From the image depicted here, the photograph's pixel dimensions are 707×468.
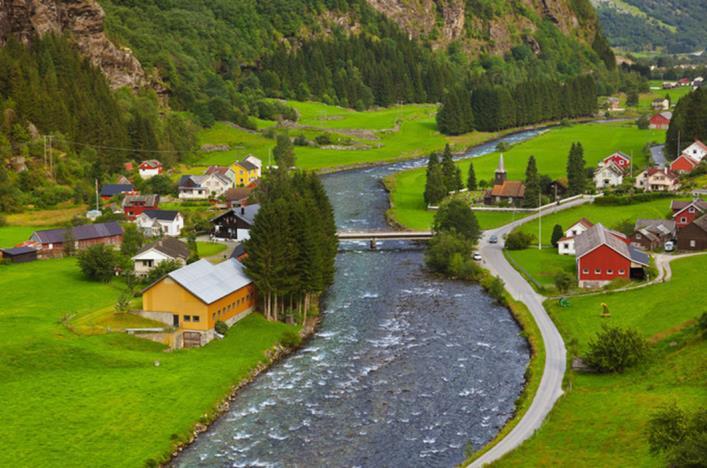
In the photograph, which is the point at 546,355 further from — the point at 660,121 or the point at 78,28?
the point at 660,121

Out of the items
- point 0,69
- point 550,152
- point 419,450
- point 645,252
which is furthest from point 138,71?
point 419,450

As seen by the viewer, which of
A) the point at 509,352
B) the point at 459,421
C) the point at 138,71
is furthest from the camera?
the point at 138,71

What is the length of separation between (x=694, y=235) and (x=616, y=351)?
36513 mm

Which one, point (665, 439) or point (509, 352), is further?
point (509, 352)

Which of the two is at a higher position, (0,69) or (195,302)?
(0,69)

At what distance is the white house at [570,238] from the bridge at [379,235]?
15902mm

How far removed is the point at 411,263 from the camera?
308ft

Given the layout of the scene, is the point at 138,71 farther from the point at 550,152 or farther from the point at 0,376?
the point at 0,376

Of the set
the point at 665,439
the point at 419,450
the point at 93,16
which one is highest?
the point at 93,16

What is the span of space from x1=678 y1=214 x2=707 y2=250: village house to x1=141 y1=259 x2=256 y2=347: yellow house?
4715 cm

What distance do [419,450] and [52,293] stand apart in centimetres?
3941

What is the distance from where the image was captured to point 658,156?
478 ft

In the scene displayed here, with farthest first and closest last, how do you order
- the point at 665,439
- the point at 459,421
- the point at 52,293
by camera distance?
the point at 52,293, the point at 459,421, the point at 665,439

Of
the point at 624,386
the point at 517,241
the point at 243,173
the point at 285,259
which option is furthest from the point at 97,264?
the point at 243,173
